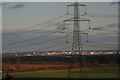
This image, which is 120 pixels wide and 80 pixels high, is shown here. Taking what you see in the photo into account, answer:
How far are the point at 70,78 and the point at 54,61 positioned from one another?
2248cm

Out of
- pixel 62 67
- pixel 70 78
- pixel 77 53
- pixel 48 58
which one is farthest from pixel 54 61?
pixel 77 53

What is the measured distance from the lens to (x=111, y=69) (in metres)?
60.5

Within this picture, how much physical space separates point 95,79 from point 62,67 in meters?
15.8

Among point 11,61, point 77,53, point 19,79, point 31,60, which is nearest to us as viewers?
point 77,53

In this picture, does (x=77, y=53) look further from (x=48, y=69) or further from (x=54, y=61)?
(x=54, y=61)

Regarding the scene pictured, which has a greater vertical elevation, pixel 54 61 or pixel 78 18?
pixel 78 18

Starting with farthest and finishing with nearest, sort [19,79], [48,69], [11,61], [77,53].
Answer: [11,61] < [48,69] < [19,79] < [77,53]

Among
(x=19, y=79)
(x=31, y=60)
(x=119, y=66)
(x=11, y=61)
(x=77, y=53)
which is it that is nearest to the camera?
(x=77, y=53)

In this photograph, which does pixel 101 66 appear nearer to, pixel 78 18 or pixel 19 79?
pixel 19 79

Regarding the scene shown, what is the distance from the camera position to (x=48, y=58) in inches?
2950

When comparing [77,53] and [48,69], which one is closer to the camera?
[77,53]

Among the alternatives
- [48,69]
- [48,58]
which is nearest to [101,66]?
[48,69]

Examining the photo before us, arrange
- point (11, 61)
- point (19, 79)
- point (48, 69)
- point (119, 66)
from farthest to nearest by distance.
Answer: point (11, 61) → point (48, 69) → point (119, 66) → point (19, 79)

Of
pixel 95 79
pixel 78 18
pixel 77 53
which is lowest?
pixel 95 79
